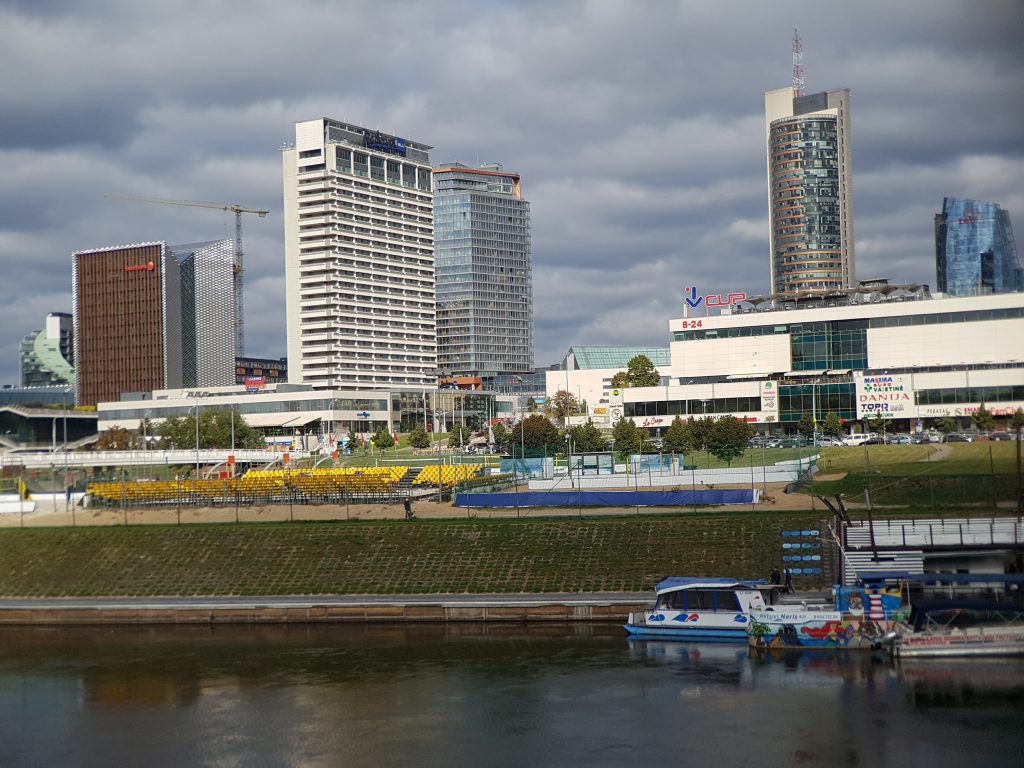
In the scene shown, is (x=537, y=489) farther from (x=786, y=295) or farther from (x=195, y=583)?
(x=786, y=295)

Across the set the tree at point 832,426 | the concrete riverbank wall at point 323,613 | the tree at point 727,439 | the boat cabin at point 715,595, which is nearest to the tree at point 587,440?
the tree at point 727,439

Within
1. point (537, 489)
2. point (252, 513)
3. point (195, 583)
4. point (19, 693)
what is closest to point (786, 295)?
point (537, 489)

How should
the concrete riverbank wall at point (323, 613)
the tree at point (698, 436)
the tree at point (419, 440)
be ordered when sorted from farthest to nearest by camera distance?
1. the tree at point (419, 440)
2. the tree at point (698, 436)
3. the concrete riverbank wall at point (323, 613)

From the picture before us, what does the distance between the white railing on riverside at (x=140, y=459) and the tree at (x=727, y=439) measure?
52.7 metres

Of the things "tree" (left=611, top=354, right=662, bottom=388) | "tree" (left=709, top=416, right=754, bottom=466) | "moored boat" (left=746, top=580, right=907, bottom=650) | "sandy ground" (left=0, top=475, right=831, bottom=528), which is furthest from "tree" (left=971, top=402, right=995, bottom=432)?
"tree" (left=611, top=354, right=662, bottom=388)

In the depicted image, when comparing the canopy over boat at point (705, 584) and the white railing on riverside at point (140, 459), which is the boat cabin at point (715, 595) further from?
the white railing on riverside at point (140, 459)

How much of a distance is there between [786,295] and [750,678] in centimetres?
10534

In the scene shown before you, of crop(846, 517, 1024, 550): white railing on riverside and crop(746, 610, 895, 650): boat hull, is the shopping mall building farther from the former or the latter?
crop(746, 610, 895, 650): boat hull

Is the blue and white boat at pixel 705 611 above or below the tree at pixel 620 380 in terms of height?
below

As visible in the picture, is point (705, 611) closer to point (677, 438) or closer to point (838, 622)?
point (838, 622)

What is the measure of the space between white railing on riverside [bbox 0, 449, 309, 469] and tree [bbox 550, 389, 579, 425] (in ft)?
144

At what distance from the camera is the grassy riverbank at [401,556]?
48031 millimetres

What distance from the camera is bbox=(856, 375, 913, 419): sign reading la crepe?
3981 inches

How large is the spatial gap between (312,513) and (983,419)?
1549 inches
